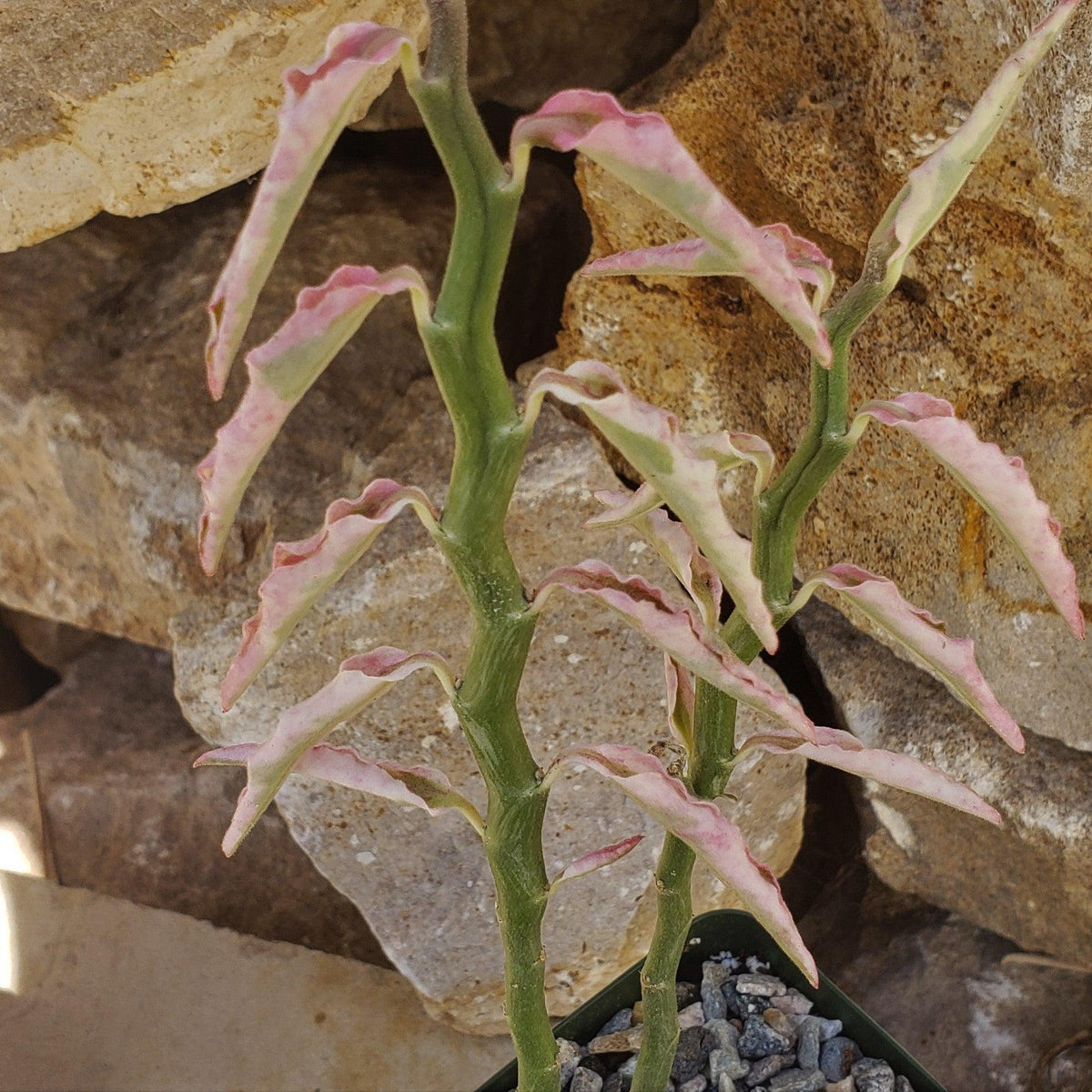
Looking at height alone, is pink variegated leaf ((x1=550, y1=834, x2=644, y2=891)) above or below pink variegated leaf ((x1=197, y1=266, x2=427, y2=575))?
below

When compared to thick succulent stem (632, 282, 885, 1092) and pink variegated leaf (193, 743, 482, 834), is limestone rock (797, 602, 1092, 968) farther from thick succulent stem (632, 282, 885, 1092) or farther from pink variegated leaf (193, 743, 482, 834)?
pink variegated leaf (193, 743, 482, 834)

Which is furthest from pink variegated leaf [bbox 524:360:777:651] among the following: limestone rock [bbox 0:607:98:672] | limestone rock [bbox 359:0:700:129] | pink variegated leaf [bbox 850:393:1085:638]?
limestone rock [bbox 0:607:98:672]

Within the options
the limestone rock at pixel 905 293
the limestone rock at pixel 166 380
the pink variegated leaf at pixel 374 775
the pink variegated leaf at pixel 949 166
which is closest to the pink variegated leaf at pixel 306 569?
the pink variegated leaf at pixel 374 775

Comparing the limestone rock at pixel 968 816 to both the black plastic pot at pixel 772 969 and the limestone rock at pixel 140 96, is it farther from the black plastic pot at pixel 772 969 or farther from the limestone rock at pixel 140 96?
the limestone rock at pixel 140 96

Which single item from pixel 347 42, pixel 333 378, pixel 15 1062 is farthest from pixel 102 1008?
pixel 347 42

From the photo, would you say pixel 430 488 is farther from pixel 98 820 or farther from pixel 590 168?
pixel 98 820

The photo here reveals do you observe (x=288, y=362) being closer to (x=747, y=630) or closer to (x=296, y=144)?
(x=296, y=144)

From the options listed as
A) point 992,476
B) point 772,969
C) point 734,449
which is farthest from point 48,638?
point 992,476
